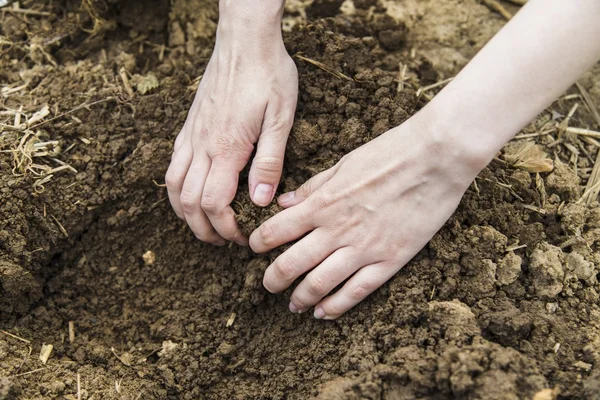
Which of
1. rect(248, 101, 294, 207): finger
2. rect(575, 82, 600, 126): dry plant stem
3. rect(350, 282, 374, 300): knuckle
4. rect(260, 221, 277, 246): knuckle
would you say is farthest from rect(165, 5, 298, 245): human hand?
rect(575, 82, 600, 126): dry plant stem

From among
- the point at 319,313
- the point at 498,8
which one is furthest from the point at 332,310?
the point at 498,8

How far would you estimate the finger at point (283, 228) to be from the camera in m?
2.09

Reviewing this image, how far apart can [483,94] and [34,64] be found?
2123 millimetres

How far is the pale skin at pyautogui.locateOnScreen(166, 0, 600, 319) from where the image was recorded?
1749 mm

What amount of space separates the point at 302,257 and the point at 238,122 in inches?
21.6

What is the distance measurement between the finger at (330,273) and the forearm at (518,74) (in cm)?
50

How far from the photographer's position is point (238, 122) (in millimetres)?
2180

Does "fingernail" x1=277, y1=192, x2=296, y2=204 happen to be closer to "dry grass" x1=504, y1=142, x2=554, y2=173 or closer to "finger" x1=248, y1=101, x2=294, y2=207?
"finger" x1=248, y1=101, x2=294, y2=207

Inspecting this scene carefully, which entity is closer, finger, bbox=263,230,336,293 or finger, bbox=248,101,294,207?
finger, bbox=263,230,336,293

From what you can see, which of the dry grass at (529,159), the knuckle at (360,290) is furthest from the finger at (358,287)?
the dry grass at (529,159)

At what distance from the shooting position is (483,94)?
1.77m

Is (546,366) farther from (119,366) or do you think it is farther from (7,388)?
(7,388)

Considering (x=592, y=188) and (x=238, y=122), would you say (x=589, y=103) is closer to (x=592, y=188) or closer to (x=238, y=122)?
(x=592, y=188)

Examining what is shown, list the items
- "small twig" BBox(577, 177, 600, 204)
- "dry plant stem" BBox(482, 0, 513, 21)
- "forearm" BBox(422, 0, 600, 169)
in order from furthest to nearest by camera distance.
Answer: "dry plant stem" BBox(482, 0, 513, 21) < "small twig" BBox(577, 177, 600, 204) < "forearm" BBox(422, 0, 600, 169)
